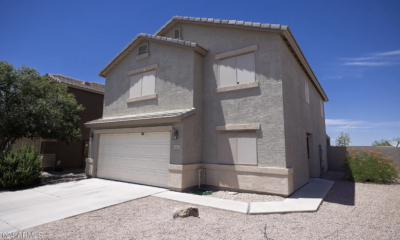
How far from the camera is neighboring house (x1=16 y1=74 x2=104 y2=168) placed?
55.5 feet

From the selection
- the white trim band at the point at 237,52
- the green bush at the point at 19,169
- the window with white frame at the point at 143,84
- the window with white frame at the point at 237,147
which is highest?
the white trim band at the point at 237,52

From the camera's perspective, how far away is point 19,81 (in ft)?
39.5

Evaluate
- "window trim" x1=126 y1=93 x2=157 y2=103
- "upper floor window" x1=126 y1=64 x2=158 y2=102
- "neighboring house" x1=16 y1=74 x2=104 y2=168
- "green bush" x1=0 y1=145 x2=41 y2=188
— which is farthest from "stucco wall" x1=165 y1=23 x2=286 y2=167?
"neighboring house" x1=16 y1=74 x2=104 y2=168

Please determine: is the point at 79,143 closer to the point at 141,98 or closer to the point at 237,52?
the point at 141,98

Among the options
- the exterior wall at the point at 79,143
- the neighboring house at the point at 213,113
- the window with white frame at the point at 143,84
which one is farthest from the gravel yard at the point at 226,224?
the exterior wall at the point at 79,143

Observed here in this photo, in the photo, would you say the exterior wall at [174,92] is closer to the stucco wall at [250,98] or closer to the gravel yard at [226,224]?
the stucco wall at [250,98]

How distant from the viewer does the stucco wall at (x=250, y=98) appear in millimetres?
8812

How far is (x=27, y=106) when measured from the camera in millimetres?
11781

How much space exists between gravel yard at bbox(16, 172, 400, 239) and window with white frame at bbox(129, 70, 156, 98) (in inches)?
241

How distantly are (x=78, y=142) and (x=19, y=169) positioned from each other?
8928 mm

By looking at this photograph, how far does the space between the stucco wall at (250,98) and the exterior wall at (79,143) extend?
40.9 feet

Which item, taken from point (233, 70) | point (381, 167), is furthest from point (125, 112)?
point (381, 167)

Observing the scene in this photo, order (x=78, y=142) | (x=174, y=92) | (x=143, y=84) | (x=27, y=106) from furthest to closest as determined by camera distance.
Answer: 1. (x=78, y=142)
2. (x=143, y=84)
3. (x=27, y=106)
4. (x=174, y=92)

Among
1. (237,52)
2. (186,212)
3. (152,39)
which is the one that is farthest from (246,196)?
(152,39)
